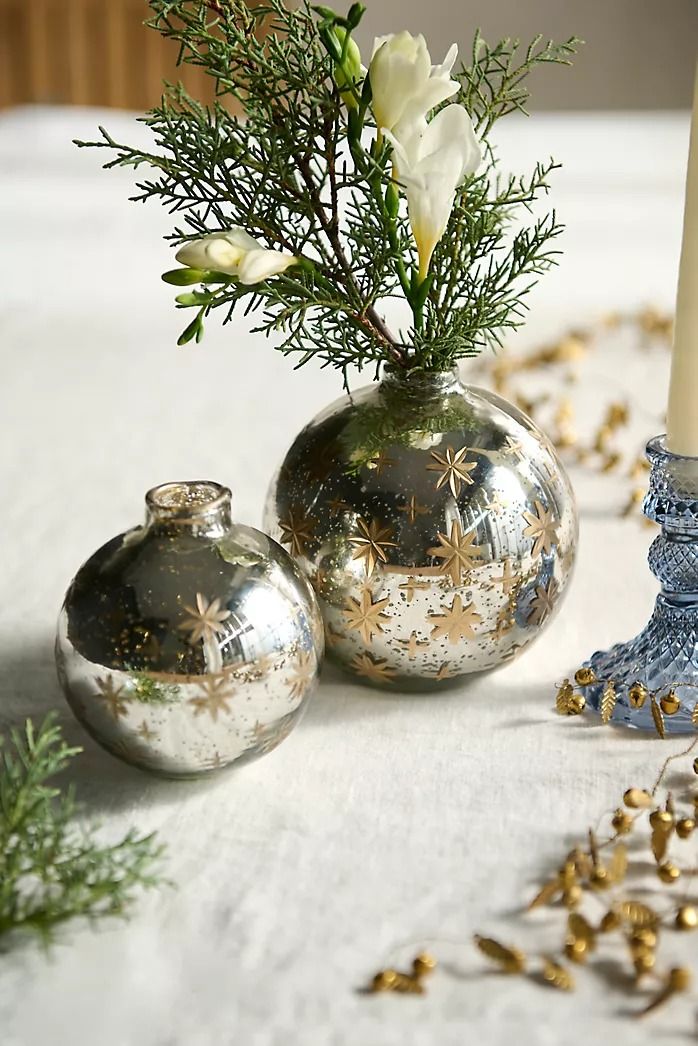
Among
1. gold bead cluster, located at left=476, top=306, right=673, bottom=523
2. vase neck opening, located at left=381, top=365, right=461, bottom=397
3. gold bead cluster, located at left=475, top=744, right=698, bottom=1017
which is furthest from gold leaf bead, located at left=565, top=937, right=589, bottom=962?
gold bead cluster, located at left=476, top=306, right=673, bottom=523

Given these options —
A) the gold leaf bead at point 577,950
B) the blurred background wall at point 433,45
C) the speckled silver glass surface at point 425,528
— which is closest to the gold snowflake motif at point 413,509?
the speckled silver glass surface at point 425,528

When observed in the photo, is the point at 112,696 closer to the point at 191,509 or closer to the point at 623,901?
the point at 191,509

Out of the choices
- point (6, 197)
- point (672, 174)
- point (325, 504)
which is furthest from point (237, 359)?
point (672, 174)

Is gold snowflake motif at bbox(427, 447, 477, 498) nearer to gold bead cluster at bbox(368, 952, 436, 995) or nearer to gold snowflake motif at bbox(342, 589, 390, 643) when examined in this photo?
gold snowflake motif at bbox(342, 589, 390, 643)

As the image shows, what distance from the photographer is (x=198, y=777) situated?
523 millimetres

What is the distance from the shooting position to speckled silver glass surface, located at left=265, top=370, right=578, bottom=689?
1.84 ft

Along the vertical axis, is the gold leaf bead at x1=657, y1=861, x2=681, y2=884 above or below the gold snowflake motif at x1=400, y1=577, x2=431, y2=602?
below

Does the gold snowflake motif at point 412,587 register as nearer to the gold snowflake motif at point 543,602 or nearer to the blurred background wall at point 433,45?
the gold snowflake motif at point 543,602

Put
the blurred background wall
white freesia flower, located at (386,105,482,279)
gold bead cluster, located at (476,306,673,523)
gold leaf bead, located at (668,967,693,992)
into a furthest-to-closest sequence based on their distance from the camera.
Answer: the blurred background wall
gold bead cluster, located at (476,306,673,523)
white freesia flower, located at (386,105,482,279)
gold leaf bead, located at (668,967,693,992)

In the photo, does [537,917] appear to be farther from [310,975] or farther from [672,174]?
[672,174]

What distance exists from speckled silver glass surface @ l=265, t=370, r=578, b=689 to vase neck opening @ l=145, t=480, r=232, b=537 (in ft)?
0.24

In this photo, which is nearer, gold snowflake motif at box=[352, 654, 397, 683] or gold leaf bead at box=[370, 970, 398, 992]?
gold leaf bead at box=[370, 970, 398, 992]

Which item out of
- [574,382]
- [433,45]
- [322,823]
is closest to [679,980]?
[322,823]

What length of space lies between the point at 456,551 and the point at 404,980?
21 centimetres
